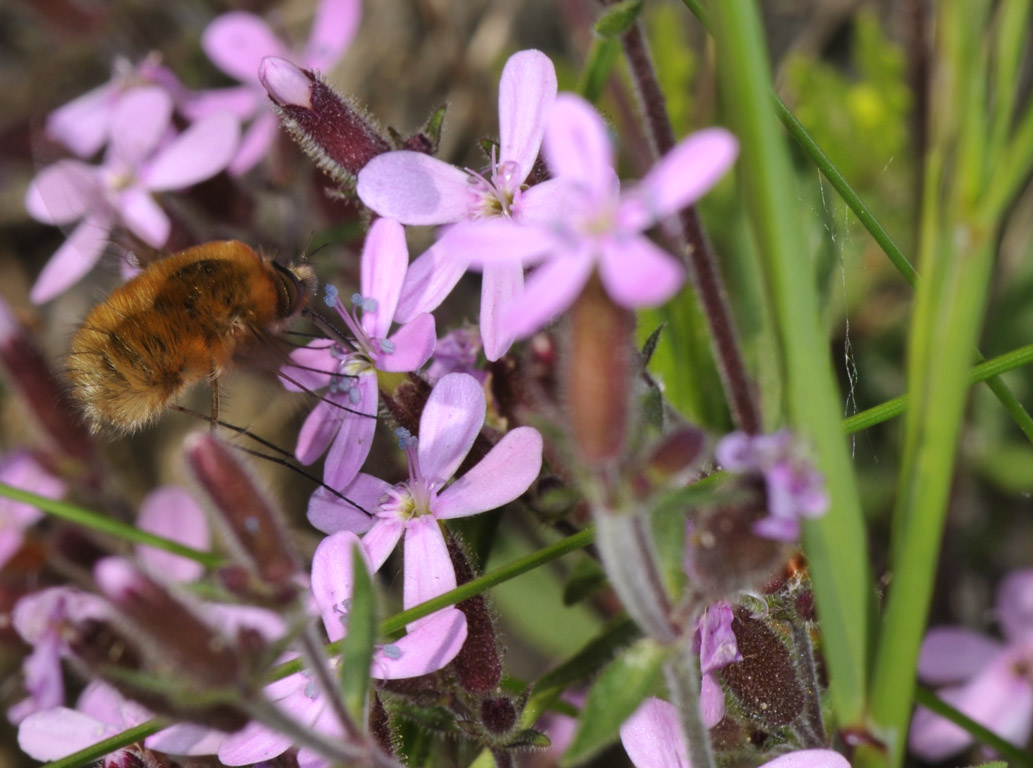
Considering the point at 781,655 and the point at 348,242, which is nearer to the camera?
A: the point at 781,655

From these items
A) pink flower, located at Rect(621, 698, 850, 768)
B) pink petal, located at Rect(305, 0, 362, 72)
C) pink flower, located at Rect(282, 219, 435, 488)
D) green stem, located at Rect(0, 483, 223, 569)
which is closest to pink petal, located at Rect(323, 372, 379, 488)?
pink flower, located at Rect(282, 219, 435, 488)

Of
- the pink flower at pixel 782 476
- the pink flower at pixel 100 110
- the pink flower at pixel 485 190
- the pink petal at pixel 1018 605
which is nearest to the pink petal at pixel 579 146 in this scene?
the pink flower at pixel 782 476

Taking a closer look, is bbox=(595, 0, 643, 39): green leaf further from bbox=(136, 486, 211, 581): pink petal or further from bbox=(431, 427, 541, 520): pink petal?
bbox=(136, 486, 211, 581): pink petal

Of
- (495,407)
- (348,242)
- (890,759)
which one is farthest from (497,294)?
(348,242)

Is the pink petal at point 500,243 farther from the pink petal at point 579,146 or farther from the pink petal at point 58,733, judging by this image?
the pink petal at point 58,733

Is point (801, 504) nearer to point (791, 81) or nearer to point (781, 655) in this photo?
point (781, 655)

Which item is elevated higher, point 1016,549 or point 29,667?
point 29,667
